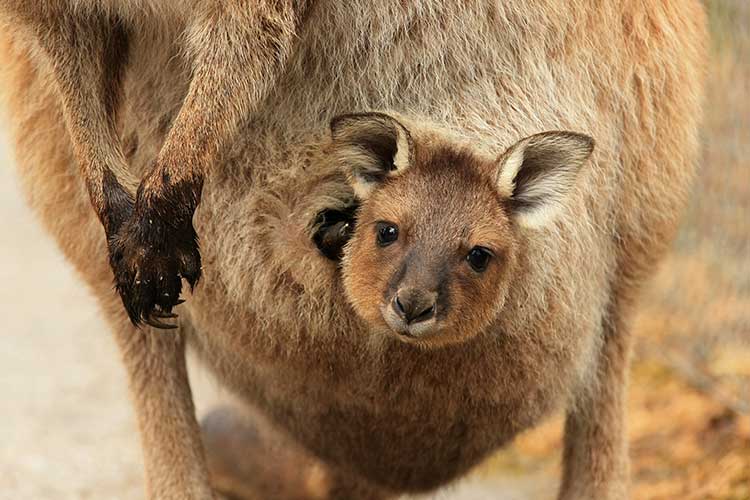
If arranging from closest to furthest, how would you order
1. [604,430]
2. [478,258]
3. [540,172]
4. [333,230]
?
[478,258] → [540,172] → [333,230] → [604,430]

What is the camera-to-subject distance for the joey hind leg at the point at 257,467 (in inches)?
185

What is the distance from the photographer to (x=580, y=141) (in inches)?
134

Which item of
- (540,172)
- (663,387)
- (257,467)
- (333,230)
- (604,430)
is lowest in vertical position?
(663,387)

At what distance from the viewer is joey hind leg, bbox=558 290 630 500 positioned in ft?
13.8

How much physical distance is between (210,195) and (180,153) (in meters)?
0.35

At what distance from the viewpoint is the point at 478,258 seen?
10.9 ft

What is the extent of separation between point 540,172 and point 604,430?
3.72 ft

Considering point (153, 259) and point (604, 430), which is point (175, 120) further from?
point (604, 430)

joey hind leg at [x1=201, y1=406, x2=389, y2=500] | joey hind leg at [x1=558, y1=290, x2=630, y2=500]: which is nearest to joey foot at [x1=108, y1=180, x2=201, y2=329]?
joey hind leg at [x1=201, y1=406, x2=389, y2=500]

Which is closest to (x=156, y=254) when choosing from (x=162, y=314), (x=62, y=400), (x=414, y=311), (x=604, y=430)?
(x=162, y=314)

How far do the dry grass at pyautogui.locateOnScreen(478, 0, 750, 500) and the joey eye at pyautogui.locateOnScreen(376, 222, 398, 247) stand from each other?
2.16m

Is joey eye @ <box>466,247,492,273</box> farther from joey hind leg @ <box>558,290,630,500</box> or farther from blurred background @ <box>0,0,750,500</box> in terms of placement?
blurred background @ <box>0,0,750,500</box>

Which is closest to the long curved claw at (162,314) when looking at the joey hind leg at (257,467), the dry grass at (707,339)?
the joey hind leg at (257,467)

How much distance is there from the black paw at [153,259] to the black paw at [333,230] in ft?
1.08
